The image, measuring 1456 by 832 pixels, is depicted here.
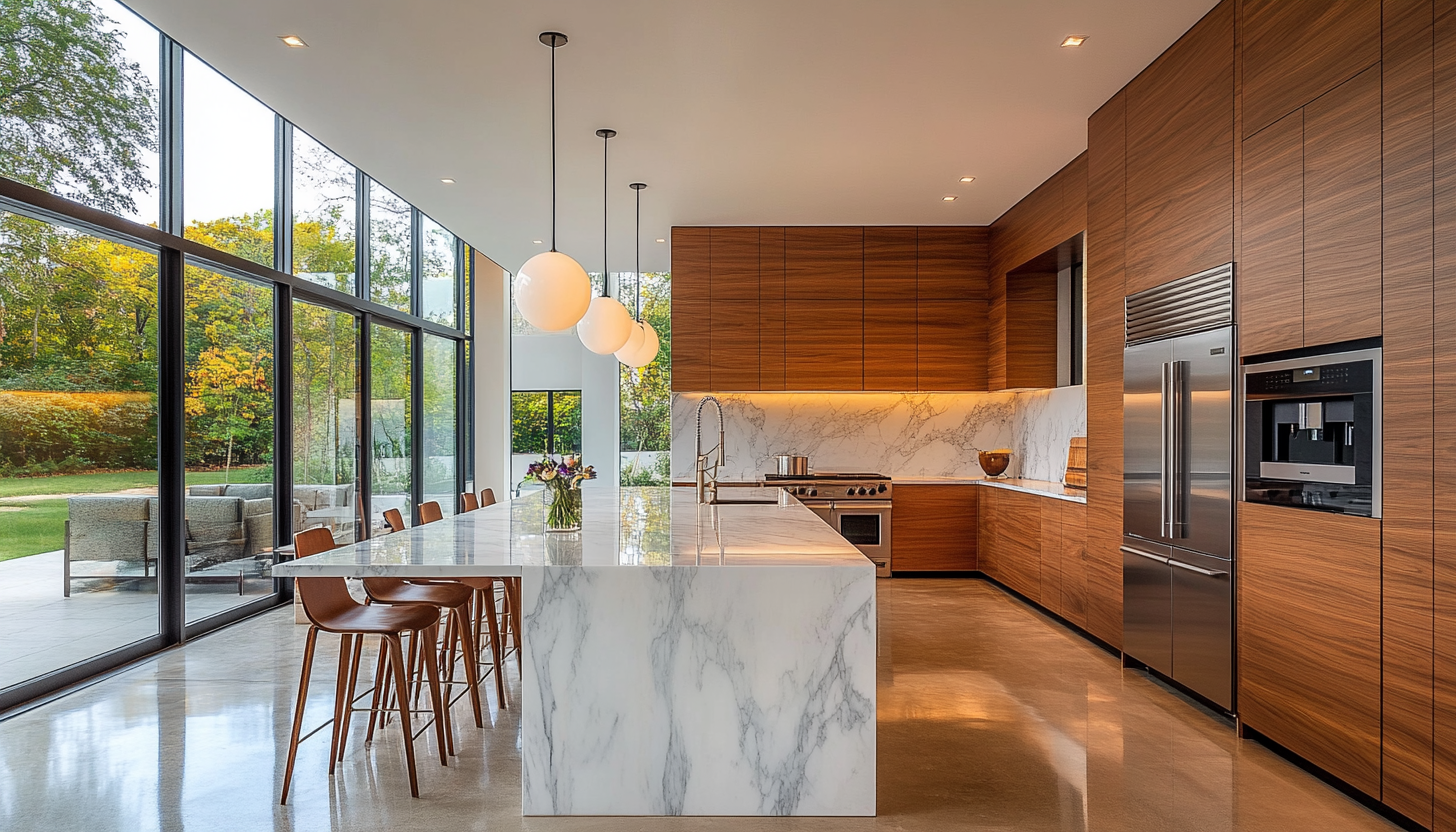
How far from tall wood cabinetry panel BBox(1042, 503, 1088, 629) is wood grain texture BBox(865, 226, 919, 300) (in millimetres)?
2290

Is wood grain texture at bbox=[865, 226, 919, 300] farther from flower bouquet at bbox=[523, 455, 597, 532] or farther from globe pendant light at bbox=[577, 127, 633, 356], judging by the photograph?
flower bouquet at bbox=[523, 455, 597, 532]

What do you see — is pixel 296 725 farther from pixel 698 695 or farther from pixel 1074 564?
pixel 1074 564

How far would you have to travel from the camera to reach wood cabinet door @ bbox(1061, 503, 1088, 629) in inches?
183

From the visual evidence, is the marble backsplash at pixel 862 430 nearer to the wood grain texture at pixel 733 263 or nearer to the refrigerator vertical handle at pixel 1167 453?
the wood grain texture at pixel 733 263

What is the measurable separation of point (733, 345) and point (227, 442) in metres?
3.46

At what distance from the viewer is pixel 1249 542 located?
3086 millimetres

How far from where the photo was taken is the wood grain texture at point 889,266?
6.57 meters

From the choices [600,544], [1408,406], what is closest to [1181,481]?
[1408,406]

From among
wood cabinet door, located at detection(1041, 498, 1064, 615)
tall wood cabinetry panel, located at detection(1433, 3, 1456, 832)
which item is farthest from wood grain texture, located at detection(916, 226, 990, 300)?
tall wood cabinetry panel, located at detection(1433, 3, 1456, 832)

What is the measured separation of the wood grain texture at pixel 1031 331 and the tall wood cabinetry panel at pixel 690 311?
7.46 feet

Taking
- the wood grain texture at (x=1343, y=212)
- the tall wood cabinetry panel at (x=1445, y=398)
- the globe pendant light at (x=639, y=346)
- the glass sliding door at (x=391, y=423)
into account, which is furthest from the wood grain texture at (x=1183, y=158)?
the glass sliding door at (x=391, y=423)

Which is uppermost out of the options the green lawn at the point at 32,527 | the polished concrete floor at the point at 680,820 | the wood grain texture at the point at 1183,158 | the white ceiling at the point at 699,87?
the white ceiling at the point at 699,87

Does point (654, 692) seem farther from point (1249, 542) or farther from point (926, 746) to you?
point (1249, 542)

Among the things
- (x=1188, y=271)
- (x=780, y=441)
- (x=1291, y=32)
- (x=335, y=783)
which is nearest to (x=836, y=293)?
(x=780, y=441)
